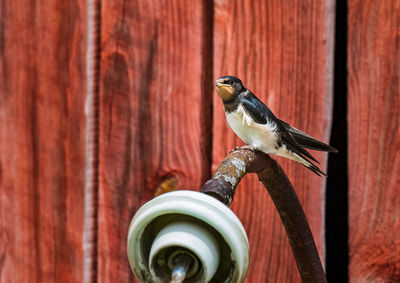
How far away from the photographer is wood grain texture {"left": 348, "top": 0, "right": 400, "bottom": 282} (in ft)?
2.85

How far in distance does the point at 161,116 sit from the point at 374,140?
A: 1.36 ft

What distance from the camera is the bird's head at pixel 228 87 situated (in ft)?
2.60

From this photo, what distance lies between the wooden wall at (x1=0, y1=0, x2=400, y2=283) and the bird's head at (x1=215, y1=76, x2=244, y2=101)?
138mm

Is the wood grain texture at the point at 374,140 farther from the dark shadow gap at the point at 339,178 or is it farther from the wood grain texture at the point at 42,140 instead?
the wood grain texture at the point at 42,140

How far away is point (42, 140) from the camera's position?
1167 mm

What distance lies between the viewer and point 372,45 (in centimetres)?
89

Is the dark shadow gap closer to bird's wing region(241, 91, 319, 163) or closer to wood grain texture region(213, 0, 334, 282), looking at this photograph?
wood grain texture region(213, 0, 334, 282)

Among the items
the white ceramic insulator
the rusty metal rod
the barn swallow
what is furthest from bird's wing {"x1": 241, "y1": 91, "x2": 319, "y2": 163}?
the white ceramic insulator

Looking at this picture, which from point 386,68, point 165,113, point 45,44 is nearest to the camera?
point 386,68

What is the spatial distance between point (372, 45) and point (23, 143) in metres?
0.81

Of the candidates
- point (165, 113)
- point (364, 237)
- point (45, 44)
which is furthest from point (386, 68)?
point (45, 44)

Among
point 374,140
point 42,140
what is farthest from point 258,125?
point 42,140

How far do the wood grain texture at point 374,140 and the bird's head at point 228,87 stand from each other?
233 millimetres

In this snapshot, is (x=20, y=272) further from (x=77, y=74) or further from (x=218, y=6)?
(x=218, y=6)
